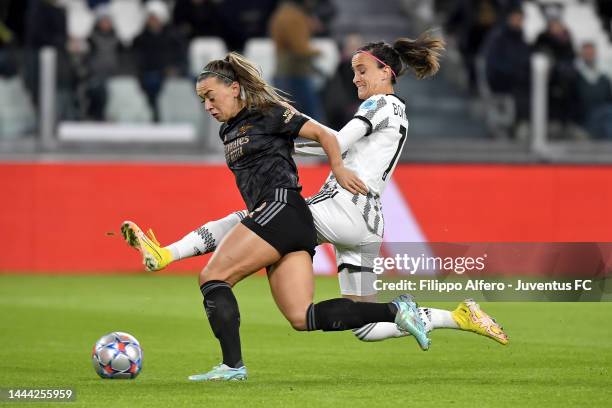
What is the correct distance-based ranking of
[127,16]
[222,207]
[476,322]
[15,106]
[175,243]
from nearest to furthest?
[175,243] → [476,322] → [15,106] → [222,207] → [127,16]

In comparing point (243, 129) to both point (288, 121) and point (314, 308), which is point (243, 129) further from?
point (314, 308)

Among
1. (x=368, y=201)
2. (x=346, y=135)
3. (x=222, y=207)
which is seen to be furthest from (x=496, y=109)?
(x=346, y=135)

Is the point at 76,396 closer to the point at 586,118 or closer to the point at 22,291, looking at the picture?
the point at 22,291

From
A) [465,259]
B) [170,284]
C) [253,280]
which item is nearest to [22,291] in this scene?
[170,284]

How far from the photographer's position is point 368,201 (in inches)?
341

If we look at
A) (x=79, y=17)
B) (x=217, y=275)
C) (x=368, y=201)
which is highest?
(x=79, y=17)

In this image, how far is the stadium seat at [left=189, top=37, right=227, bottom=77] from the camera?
53.5 ft

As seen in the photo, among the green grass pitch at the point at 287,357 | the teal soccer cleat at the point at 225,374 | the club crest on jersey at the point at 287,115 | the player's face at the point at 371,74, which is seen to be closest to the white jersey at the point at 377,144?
the player's face at the point at 371,74

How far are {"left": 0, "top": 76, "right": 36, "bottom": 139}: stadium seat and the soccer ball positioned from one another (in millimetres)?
8040

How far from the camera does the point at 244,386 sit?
Answer: 815cm

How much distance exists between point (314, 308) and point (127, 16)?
11037mm

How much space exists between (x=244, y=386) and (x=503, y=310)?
5.95 meters

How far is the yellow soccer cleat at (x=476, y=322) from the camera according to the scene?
873cm

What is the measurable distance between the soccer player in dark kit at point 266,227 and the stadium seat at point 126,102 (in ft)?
25.8
